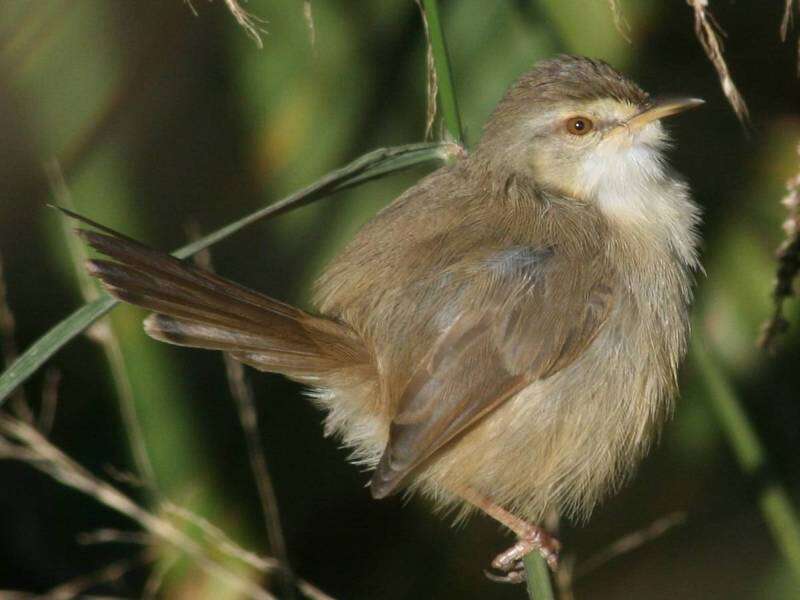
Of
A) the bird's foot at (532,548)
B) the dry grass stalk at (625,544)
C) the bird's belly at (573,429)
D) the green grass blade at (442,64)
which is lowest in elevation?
the dry grass stalk at (625,544)

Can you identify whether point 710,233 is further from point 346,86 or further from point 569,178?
point 346,86

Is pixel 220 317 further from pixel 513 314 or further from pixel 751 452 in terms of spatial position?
pixel 751 452

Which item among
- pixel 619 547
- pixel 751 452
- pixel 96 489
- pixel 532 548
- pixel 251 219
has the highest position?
pixel 251 219

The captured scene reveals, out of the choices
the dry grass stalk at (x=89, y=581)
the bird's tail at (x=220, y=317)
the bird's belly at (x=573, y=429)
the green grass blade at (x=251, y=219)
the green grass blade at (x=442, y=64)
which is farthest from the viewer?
the dry grass stalk at (x=89, y=581)

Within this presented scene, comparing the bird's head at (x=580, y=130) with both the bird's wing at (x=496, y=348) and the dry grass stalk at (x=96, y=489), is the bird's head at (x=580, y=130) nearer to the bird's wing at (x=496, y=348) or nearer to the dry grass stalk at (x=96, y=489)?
the bird's wing at (x=496, y=348)

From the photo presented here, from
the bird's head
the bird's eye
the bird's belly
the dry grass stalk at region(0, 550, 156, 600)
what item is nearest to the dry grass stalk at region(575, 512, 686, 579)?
the bird's belly

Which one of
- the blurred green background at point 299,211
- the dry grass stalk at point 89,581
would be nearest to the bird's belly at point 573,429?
the blurred green background at point 299,211

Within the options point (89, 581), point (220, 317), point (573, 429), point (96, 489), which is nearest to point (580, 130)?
point (573, 429)

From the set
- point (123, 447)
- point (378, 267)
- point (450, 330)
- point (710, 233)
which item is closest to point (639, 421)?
point (450, 330)
